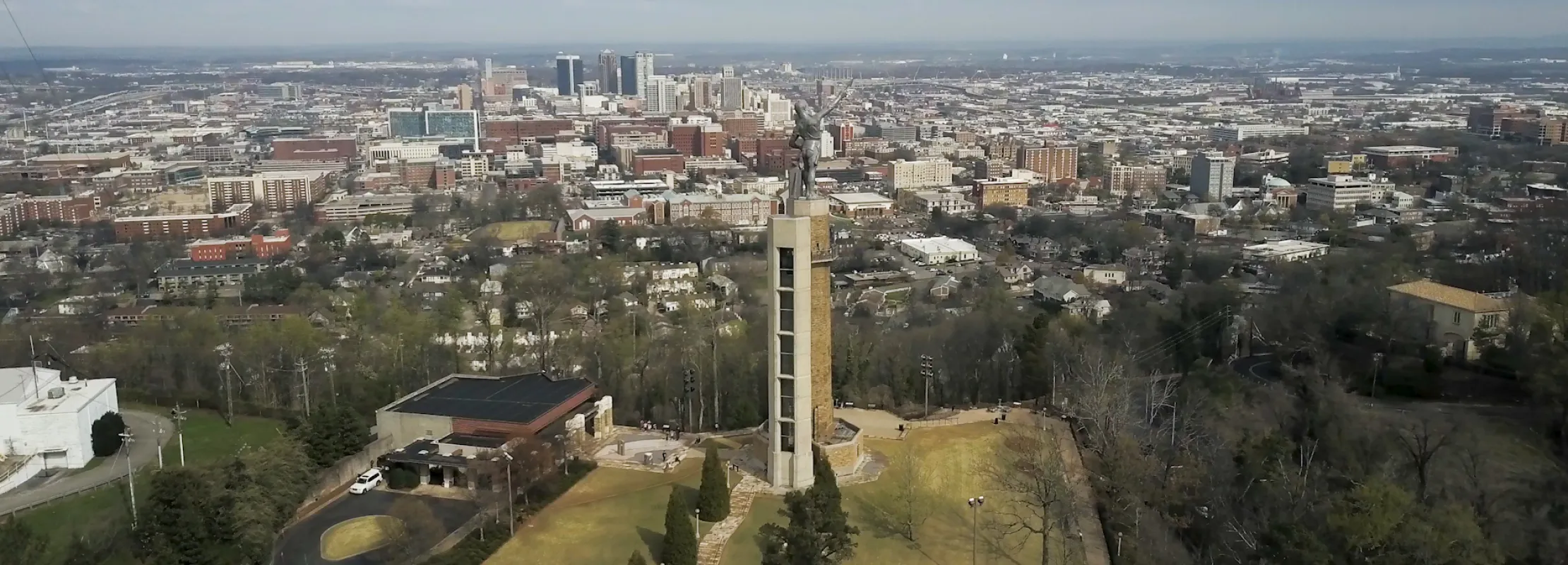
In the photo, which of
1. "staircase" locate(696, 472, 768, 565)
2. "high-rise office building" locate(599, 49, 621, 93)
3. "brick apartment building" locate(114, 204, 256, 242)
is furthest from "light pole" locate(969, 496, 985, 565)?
"high-rise office building" locate(599, 49, 621, 93)

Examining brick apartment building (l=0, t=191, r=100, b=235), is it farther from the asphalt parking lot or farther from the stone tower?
the stone tower

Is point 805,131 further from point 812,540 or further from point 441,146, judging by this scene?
point 441,146

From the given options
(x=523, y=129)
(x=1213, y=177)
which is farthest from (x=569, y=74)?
(x=1213, y=177)

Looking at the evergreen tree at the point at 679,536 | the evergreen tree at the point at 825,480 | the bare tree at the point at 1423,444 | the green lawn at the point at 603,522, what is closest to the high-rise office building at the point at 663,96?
the green lawn at the point at 603,522

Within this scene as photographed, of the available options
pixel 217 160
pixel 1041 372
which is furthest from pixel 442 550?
pixel 217 160

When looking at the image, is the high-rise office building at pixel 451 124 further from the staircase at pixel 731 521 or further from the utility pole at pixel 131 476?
the staircase at pixel 731 521
